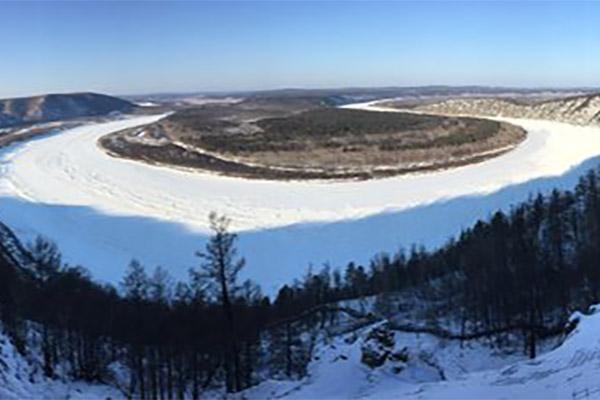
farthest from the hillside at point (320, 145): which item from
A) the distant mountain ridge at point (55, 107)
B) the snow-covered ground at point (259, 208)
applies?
the distant mountain ridge at point (55, 107)

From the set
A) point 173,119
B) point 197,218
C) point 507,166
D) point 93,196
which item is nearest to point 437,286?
point 197,218

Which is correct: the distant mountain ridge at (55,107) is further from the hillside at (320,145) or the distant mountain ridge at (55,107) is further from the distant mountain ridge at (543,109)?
the distant mountain ridge at (543,109)

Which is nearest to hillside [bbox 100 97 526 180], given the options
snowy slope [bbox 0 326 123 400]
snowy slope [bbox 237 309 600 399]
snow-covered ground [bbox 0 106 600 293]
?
snow-covered ground [bbox 0 106 600 293]

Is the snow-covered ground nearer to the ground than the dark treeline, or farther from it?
Answer: nearer to the ground

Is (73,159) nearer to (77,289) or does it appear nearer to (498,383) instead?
(77,289)

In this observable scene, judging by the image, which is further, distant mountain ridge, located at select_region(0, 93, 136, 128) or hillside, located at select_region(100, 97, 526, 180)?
distant mountain ridge, located at select_region(0, 93, 136, 128)

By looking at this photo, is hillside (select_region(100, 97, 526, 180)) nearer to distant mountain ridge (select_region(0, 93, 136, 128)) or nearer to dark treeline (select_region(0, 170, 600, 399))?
dark treeline (select_region(0, 170, 600, 399))
